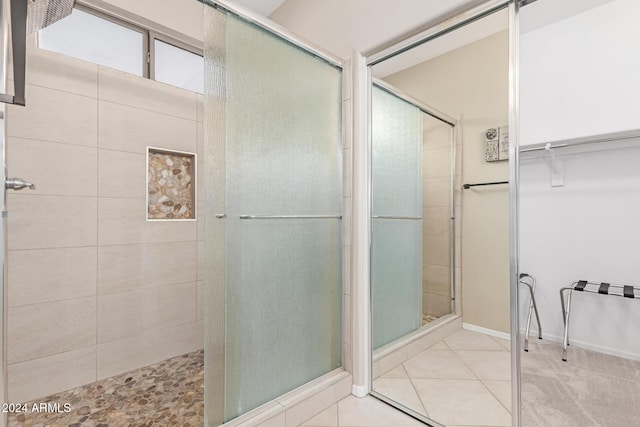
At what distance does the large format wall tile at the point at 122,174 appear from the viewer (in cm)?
197

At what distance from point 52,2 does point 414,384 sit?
2.21 metres

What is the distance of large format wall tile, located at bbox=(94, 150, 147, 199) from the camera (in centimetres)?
197

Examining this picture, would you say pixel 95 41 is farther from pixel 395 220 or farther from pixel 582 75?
pixel 582 75

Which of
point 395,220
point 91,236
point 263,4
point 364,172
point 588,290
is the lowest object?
point 588,290

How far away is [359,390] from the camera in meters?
1.74

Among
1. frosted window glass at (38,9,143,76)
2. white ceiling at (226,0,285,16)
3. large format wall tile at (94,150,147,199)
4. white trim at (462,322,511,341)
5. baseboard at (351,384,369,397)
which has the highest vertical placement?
white ceiling at (226,0,285,16)

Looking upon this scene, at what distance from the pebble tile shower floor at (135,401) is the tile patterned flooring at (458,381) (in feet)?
3.53

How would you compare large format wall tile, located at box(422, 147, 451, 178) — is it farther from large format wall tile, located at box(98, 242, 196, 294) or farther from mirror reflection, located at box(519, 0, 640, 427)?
large format wall tile, located at box(98, 242, 196, 294)

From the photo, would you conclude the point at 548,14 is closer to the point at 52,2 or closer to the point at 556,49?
A: the point at 556,49

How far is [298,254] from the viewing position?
63.5 inches

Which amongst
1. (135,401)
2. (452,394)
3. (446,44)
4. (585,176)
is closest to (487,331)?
(452,394)

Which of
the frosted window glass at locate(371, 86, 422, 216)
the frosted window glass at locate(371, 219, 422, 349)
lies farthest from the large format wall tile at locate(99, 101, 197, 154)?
the frosted window glass at locate(371, 219, 422, 349)

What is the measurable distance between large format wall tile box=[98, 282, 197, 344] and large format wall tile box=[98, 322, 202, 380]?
4cm

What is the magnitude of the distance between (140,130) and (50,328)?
51.7 inches
